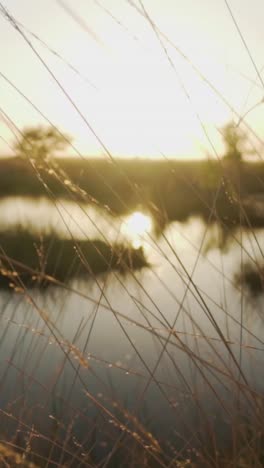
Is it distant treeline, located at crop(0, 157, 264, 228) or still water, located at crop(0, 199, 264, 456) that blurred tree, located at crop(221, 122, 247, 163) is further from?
still water, located at crop(0, 199, 264, 456)

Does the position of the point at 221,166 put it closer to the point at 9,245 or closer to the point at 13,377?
the point at 13,377

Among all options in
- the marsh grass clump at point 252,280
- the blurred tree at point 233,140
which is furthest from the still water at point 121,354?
the blurred tree at point 233,140

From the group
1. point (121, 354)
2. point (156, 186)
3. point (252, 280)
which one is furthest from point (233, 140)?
point (252, 280)

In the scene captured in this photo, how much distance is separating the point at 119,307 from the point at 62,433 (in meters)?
2.28

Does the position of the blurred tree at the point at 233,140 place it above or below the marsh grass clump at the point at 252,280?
below

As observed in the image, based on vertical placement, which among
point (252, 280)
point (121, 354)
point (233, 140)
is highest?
point (252, 280)

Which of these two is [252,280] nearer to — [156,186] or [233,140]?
[156,186]

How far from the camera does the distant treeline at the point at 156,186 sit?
54.1 inches

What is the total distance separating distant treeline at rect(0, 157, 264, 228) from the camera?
1.38 m

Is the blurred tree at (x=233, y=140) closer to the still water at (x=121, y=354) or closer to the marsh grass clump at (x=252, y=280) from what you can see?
the still water at (x=121, y=354)

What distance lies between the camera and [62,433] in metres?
3.30

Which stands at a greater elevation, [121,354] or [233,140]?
[233,140]

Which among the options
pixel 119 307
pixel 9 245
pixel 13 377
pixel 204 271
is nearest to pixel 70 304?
pixel 119 307

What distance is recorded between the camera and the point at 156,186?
2.36 metres
